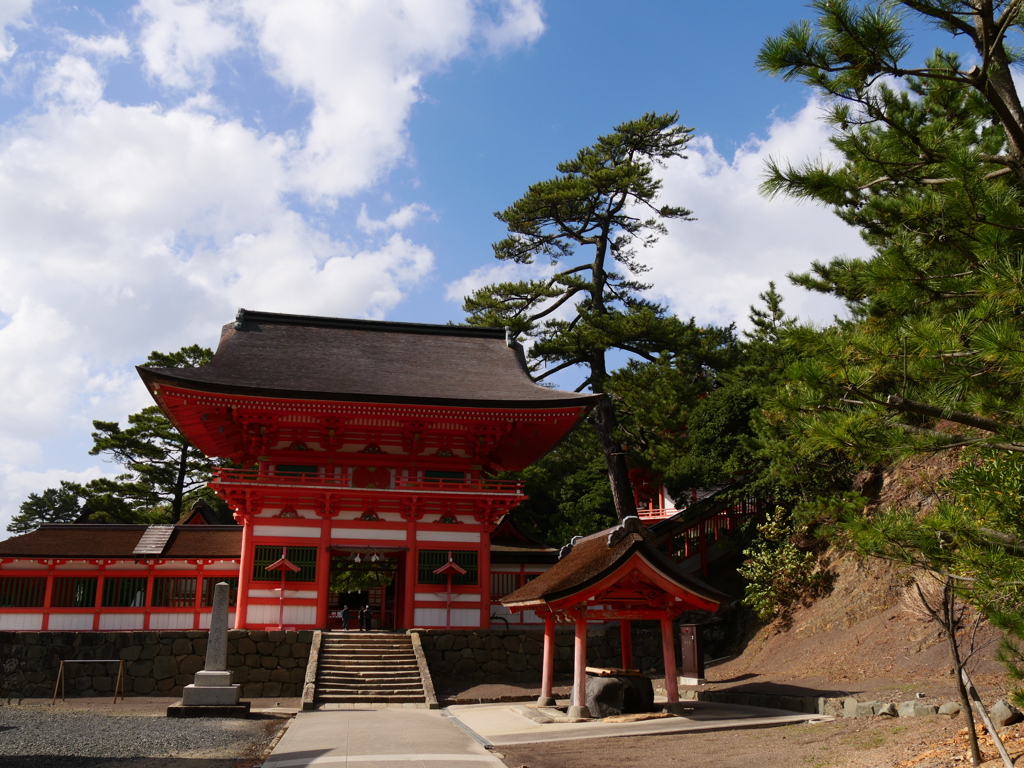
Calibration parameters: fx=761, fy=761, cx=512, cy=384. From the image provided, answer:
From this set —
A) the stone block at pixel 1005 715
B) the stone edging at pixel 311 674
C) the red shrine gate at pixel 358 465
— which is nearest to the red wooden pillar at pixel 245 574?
the red shrine gate at pixel 358 465

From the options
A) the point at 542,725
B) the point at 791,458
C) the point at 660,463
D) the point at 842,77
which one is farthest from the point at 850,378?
the point at 660,463

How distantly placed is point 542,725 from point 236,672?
9058 mm

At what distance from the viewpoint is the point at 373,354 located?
80.1ft

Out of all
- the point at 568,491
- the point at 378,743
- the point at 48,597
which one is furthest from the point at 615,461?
the point at 378,743

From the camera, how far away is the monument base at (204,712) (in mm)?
13516

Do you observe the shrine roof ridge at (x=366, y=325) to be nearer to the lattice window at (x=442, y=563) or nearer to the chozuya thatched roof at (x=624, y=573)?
the lattice window at (x=442, y=563)

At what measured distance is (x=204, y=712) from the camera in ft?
44.7

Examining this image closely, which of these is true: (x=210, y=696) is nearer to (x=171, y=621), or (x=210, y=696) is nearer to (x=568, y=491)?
(x=171, y=621)

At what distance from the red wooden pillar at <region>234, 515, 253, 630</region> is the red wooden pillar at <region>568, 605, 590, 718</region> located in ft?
32.1

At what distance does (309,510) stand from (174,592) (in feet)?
12.6

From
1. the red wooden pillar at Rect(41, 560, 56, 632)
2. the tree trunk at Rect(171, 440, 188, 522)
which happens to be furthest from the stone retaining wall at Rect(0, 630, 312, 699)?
the tree trunk at Rect(171, 440, 188, 522)

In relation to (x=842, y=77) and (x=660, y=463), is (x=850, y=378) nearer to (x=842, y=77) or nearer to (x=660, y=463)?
(x=842, y=77)

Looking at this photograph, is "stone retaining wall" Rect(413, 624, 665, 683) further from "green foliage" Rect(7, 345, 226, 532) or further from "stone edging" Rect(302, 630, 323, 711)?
"green foliage" Rect(7, 345, 226, 532)

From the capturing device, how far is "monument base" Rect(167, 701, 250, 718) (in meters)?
13.5
